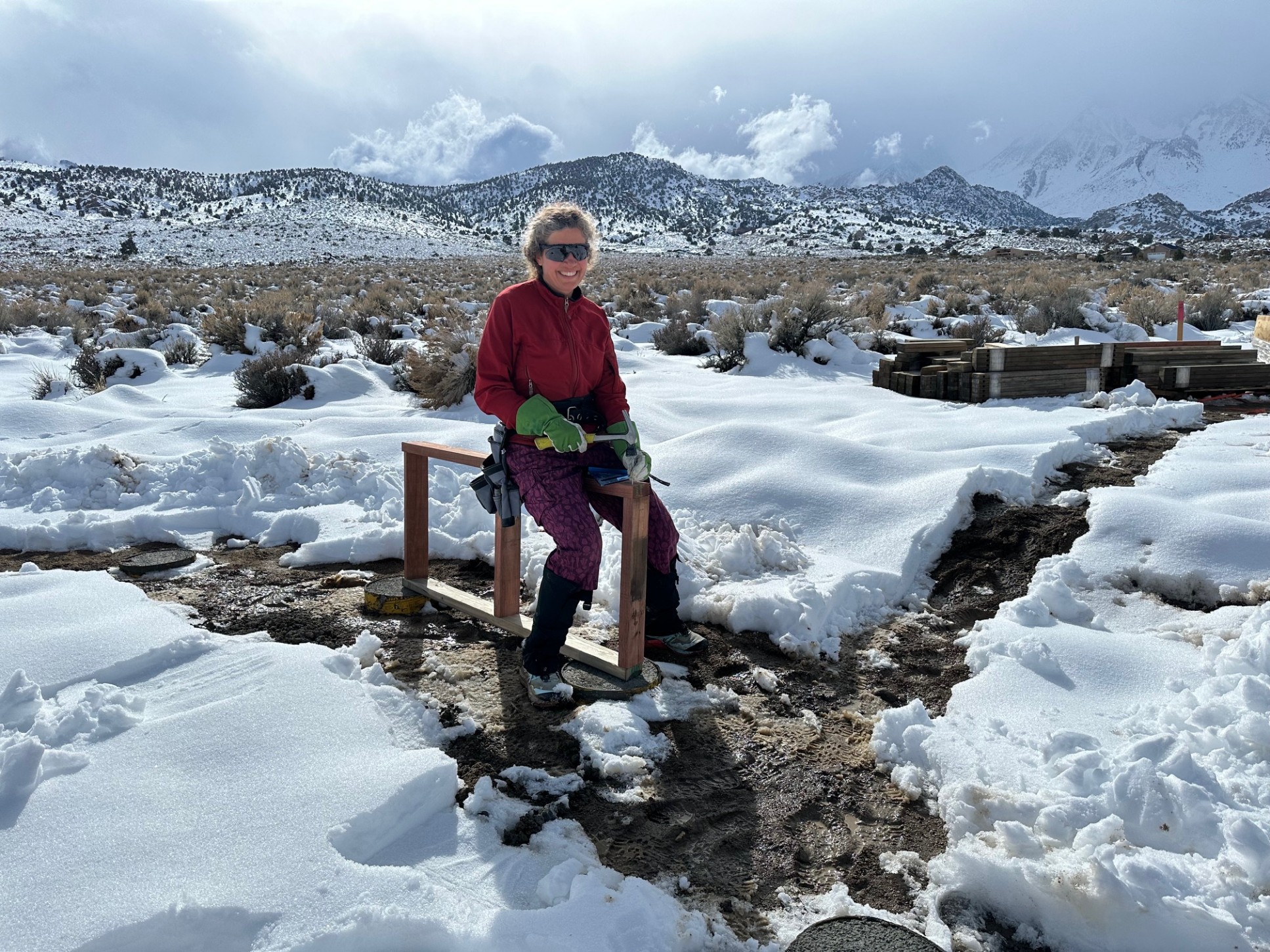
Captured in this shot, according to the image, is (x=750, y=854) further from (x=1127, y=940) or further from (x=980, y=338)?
(x=980, y=338)

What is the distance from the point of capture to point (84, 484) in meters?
5.54

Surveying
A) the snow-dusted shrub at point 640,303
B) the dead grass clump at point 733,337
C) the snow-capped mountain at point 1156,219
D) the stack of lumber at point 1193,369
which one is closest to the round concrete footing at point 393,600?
the dead grass clump at point 733,337

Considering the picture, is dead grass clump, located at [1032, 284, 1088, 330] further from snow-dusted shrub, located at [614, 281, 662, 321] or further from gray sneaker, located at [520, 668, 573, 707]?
gray sneaker, located at [520, 668, 573, 707]

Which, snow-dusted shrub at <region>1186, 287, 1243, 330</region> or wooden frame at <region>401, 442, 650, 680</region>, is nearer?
wooden frame at <region>401, 442, 650, 680</region>

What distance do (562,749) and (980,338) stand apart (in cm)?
1117

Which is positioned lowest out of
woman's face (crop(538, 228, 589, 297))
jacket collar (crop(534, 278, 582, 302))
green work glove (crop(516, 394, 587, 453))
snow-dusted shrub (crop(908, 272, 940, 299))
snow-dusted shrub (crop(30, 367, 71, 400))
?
snow-dusted shrub (crop(30, 367, 71, 400))

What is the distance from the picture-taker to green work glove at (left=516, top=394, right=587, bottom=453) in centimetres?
308

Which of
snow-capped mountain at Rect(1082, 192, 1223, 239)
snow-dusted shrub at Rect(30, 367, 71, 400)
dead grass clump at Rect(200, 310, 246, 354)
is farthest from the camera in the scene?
snow-capped mountain at Rect(1082, 192, 1223, 239)

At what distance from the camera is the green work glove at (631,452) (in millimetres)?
3314

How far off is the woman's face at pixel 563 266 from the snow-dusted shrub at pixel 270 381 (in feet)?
22.0

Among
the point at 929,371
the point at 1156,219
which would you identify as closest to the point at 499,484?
the point at 929,371

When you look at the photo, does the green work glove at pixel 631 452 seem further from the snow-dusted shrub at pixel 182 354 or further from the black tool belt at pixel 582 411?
the snow-dusted shrub at pixel 182 354

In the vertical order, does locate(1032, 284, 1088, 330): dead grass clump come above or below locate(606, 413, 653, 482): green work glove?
above

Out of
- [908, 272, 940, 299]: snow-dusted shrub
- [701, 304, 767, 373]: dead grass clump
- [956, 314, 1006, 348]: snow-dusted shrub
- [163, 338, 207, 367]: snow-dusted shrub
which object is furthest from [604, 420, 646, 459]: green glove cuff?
[908, 272, 940, 299]: snow-dusted shrub
